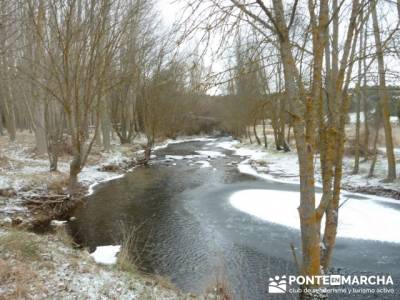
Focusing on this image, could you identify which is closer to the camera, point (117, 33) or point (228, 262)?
point (228, 262)

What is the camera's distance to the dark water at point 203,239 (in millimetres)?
6531

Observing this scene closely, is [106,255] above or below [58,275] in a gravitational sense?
below

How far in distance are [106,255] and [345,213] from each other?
7124mm

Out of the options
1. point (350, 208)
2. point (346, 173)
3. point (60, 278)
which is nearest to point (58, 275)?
point (60, 278)

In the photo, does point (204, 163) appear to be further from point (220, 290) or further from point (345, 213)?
point (220, 290)

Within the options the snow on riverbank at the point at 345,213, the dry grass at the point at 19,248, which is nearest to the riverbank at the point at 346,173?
the snow on riverbank at the point at 345,213

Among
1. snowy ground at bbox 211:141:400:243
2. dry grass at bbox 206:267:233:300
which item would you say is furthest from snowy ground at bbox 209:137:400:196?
dry grass at bbox 206:267:233:300

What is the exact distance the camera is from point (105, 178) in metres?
15.9

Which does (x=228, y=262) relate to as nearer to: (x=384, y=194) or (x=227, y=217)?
(x=227, y=217)

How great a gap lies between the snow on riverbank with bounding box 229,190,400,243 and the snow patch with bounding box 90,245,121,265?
15.8 ft

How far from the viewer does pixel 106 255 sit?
6559mm

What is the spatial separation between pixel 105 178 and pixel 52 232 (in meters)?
7.37

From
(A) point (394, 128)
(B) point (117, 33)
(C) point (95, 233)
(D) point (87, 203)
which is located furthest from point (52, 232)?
(A) point (394, 128)

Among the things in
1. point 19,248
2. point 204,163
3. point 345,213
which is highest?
point 19,248
